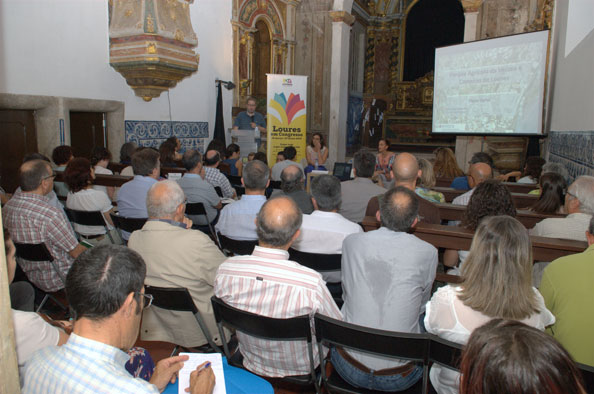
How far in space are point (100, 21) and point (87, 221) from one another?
354cm

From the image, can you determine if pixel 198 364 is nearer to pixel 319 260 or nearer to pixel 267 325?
pixel 267 325

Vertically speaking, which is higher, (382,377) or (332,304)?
(332,304)

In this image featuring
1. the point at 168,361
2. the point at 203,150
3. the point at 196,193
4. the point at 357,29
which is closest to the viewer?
the point at 168,361

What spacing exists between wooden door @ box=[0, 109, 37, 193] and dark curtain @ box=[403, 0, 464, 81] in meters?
10.0

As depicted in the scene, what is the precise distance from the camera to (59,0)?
17.0 ft

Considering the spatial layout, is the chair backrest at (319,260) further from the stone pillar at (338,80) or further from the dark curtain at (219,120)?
the stone pillar at (338,80)

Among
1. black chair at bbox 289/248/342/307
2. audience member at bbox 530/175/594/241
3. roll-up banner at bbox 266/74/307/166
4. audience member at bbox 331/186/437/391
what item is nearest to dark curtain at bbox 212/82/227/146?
roll-up banner at bbox 266/74/307/166

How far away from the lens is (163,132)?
6918 mm

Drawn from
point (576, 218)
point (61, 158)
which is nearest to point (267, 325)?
point (576, 218)

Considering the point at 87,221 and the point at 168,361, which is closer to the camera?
the point at 168,361

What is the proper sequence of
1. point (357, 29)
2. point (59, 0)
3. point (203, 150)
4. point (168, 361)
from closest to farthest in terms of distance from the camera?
point (168, 361), point (59, 0), point (203, 150), point (357, 29)

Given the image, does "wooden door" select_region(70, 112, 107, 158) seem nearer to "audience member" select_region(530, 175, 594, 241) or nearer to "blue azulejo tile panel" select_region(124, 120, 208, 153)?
"blue azulejo tile panel" select_region(124, 120, 208, 153)

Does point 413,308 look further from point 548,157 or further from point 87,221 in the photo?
point 548,157

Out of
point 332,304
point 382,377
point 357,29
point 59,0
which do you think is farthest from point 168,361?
point 357,29
